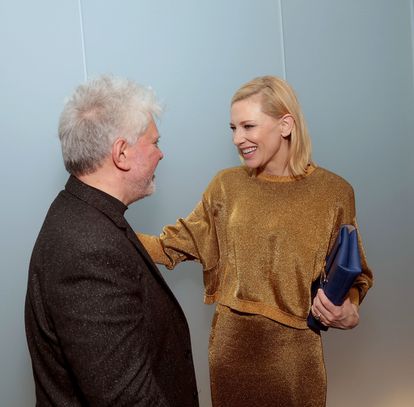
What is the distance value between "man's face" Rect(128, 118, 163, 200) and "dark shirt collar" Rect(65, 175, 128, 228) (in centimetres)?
9

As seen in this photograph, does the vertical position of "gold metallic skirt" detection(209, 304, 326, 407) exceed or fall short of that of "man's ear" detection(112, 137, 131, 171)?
it falls short

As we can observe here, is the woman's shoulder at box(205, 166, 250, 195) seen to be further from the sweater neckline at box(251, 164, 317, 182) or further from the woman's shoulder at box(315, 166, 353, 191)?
the woman's shoulder at box(315, 166, 353, 191)

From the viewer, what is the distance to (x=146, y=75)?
2037mm

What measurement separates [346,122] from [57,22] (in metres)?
1.40

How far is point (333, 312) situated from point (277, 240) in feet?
0.90

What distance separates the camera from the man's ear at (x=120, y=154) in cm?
111

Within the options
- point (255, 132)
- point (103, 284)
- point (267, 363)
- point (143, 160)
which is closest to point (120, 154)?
point (143, 160)

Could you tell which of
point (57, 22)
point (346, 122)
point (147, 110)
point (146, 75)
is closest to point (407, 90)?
point (346, 122)

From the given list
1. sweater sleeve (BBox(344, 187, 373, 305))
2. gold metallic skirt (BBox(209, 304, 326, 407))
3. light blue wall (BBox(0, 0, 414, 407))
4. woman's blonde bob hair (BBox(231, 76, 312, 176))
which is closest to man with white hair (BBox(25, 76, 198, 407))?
gold metallic skirt (BBox(209, 304, 326, 407))

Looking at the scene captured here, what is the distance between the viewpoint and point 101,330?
927 mm

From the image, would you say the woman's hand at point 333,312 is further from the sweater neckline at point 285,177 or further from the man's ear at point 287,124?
the man's ear at point 287,124

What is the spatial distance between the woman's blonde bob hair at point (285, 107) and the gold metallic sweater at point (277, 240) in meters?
0.05

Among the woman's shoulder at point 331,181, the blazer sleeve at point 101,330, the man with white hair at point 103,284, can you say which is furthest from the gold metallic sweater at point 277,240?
the blazer sleeve at point 101,330

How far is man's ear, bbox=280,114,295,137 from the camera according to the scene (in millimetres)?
1644
